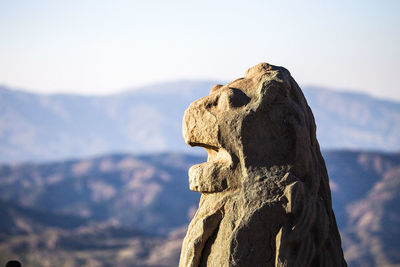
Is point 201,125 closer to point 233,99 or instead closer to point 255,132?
point 233,99

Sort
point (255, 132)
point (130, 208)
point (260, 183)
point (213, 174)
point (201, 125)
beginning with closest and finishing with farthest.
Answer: point (260, 183), point (255, 132), point (213, 174), point (201, 125), point (130, 208)

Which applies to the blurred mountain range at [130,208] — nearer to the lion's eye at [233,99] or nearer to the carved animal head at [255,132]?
the carved animal head at [255,132]

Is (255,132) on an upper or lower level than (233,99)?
lower

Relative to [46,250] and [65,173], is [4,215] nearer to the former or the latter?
[46,250]

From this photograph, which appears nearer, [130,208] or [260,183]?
[260,183]

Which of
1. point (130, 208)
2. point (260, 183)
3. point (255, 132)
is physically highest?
point (255, 132)

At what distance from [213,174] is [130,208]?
70.9 m

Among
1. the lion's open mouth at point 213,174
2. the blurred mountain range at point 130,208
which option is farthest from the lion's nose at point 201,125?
the blurred mountain range at point 130,208

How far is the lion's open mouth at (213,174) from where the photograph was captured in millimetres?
6199

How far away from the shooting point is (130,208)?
75938mm

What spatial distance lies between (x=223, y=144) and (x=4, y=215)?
5796 cm

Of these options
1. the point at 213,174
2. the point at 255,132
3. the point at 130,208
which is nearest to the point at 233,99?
the point at 255,132

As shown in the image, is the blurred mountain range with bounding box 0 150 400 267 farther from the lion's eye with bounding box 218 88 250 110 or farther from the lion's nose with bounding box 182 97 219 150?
the lion's eye with bounding box 218 88 250 110

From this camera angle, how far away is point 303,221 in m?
5.83
